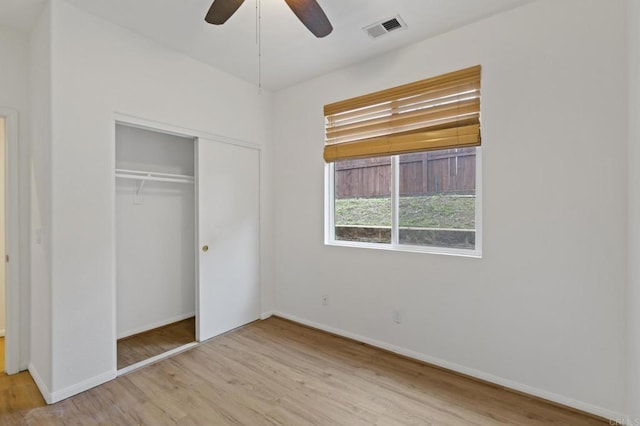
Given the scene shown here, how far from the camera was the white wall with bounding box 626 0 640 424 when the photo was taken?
5.08 ft

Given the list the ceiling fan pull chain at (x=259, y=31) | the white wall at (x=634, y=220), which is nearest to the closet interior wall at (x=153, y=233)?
the ceiling fan pull chain at (x=259, y=31)

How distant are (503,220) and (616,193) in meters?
0.64

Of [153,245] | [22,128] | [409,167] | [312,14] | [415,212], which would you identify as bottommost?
[153,245]

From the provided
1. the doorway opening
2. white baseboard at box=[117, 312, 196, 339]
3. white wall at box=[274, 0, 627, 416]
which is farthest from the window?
white baseboard at box=[117, 312, 196, 339]

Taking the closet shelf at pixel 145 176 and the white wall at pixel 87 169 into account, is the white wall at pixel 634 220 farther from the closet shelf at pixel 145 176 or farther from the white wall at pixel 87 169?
the closet shelf at pixel 145 176

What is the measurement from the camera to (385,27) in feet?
8.05

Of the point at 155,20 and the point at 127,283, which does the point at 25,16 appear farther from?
the point at 127,283

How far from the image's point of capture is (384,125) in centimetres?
289

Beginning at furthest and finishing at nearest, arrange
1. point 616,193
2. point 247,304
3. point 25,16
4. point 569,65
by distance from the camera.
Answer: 1. point 247,304
2. point 25,16
3. point 569,65
4. point 616,193

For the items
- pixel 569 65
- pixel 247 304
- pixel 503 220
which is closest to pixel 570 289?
pixel 503 220

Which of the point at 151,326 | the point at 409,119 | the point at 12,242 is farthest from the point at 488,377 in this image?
the point at 12,242

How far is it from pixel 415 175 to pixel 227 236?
2021 millimetres

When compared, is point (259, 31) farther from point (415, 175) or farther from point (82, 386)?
point (82, 386)

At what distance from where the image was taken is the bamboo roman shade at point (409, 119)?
96.5 inches
